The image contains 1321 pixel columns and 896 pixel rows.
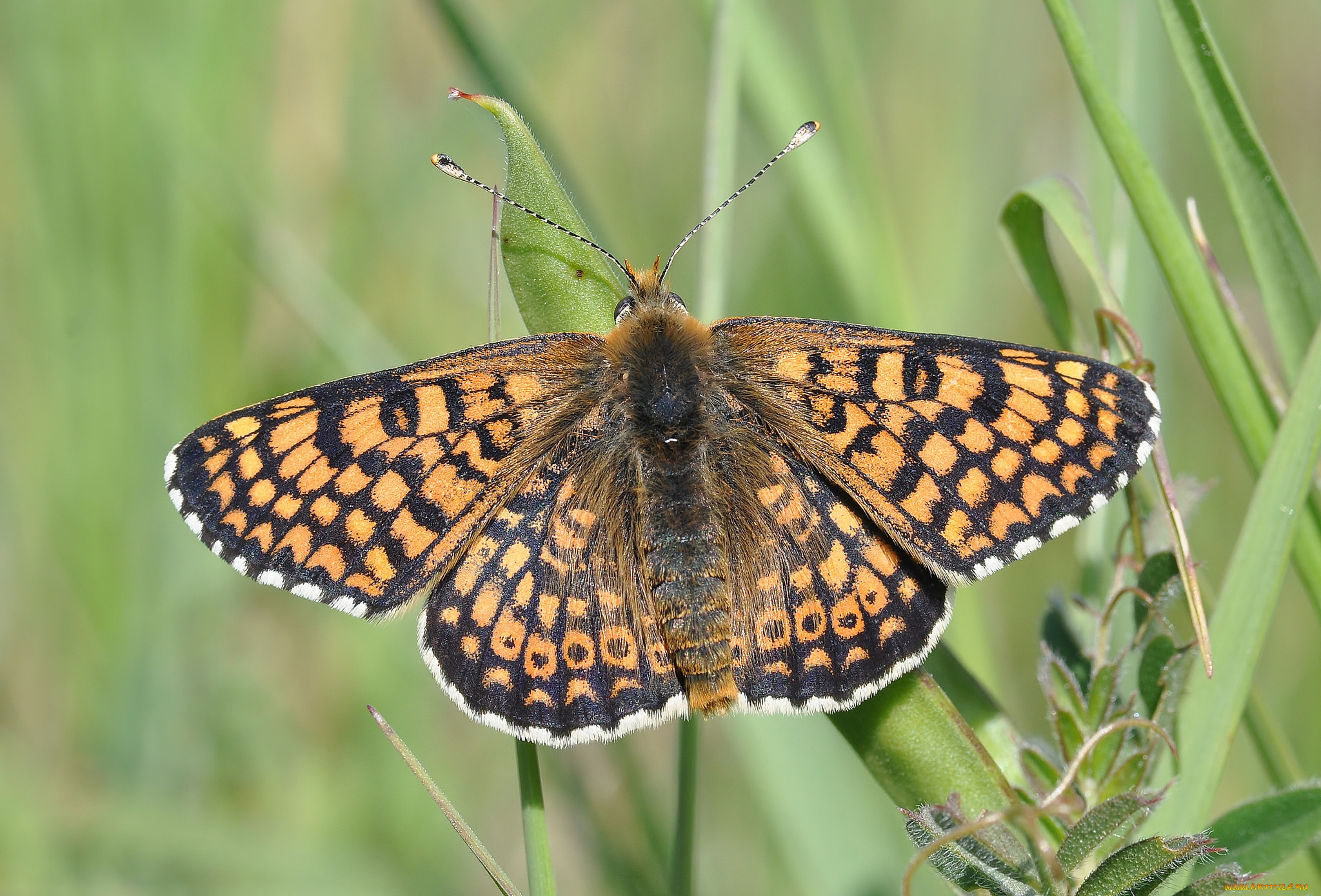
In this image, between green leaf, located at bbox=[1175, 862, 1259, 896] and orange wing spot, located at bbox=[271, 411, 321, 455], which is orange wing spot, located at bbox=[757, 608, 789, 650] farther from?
orange wing spot, located at bbox=[271, 411, 321, 455]

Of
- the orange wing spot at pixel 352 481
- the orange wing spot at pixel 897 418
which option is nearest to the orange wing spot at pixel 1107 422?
the orange wing spot at pixel 897 418

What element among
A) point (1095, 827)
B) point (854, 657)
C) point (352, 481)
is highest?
point (352, 481)

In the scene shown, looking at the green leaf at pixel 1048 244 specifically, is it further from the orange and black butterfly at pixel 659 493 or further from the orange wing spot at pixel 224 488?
the orange wing spot at pixel 224 488

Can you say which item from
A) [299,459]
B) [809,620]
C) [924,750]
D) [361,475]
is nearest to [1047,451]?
[809,620]

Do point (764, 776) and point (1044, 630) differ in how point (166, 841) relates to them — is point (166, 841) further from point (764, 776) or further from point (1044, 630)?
point (1044, 630)

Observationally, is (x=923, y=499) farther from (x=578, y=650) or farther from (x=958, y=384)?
(x=578, y=650)

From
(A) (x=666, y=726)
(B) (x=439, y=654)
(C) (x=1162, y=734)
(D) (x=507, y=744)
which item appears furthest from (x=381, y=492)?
(A) (x=666, y=726)
